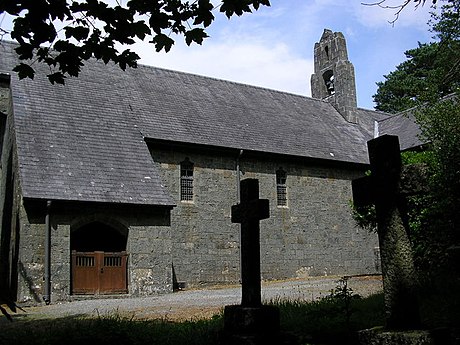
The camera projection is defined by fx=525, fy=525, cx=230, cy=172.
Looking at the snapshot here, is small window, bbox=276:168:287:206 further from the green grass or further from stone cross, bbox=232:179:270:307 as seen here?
stone cross, bbox=232:179:270:307

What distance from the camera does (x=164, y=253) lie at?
17469mm

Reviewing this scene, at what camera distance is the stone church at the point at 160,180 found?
16219 millimetres

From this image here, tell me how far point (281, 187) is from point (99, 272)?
944 centimetres

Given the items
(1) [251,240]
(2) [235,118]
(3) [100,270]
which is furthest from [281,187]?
(1) [251,240]

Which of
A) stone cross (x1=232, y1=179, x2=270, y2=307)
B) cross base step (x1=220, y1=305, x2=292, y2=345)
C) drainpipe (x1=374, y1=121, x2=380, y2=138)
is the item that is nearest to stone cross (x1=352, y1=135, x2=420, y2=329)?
cross base step (x1=220, y1=305, x2=292, y2=345)

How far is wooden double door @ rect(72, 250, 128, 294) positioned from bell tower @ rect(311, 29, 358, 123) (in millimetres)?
17337

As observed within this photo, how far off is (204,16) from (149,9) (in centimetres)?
66

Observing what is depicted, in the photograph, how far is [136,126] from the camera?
66.5 feet

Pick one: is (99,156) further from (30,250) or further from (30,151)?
(30,250)

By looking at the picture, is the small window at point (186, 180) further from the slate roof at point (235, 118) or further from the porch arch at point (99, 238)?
the porch arch at point (99, 238)

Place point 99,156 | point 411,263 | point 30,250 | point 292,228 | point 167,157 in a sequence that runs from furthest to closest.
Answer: point 292,228, point 167,157, point 99,156, point 30,250, point 411,263

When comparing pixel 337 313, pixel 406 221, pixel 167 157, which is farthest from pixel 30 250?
pixel 406 221

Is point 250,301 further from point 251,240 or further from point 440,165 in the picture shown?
point 440,165

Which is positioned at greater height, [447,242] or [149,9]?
[149,9]
